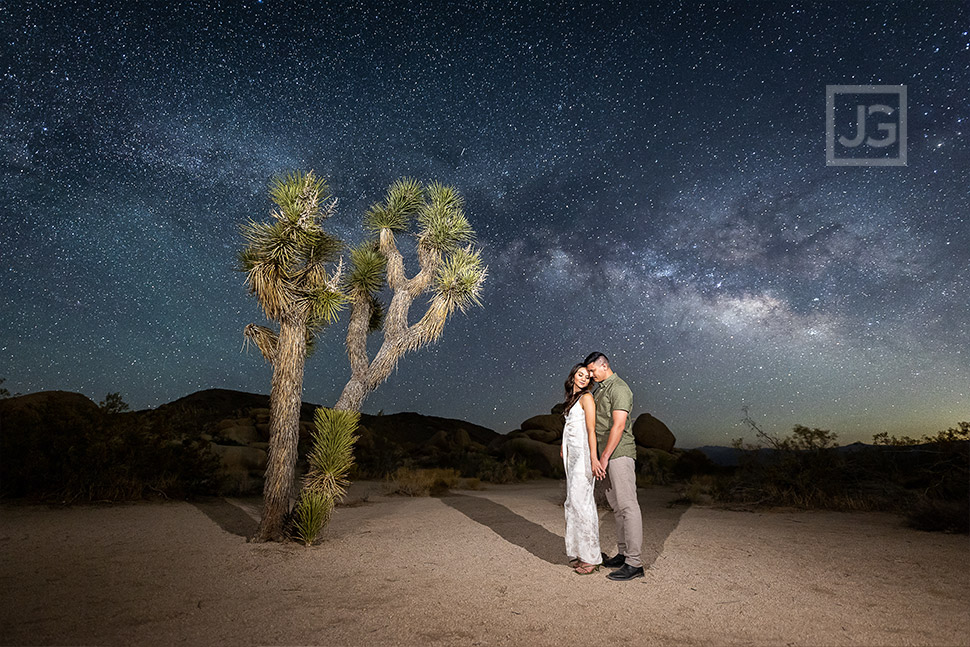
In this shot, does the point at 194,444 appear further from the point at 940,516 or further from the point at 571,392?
the point at 940,516

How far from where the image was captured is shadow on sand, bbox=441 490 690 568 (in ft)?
22.4

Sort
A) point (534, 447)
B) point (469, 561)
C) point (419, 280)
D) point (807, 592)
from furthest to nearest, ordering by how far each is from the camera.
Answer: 1. point (534, 447)
2. point (419, 280)
3. point (469, 561)
4. point (807, 592)

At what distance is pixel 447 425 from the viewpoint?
59688mm

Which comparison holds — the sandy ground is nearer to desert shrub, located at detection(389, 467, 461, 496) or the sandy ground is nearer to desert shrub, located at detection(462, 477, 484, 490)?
desert shrub, located at detection(389, 467, 461, 496)

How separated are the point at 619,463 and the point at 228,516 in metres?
7.68

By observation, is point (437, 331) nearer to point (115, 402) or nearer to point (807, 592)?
point (807, 592)

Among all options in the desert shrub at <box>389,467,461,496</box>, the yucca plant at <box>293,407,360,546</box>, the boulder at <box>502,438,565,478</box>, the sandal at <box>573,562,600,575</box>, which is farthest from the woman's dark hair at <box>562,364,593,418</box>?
the boulder at <box>502,438,565,478</box>

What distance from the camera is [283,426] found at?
7398 mm

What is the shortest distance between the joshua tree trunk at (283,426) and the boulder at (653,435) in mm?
26789

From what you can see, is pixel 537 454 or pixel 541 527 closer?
pixel 541 527

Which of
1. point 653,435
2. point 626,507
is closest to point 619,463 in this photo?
point 626,507

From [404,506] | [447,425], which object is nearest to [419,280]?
[404,506]

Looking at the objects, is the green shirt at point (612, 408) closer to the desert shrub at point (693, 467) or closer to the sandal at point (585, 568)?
the sandal at point (585, 568)

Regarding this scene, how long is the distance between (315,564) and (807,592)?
522 centimetres
